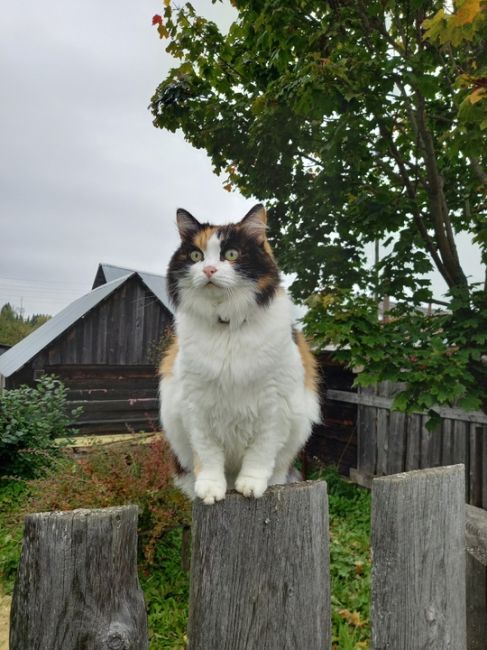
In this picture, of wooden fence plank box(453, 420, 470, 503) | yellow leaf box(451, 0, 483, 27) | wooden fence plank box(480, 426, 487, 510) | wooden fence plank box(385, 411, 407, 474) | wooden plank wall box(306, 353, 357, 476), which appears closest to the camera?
yellow leaf box(451, 0, 483, 27)

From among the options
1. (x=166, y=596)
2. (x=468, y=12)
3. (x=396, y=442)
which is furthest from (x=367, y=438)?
(x=468, y=12)

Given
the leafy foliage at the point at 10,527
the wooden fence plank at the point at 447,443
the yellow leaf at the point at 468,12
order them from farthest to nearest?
the wooden fence plank at the point at 447,443 → the leafy foliage at the point at 10,527 → the yellow leaf at the point at 468,12

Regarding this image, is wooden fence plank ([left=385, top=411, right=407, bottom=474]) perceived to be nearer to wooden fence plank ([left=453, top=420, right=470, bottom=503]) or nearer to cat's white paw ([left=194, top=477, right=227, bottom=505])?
wooden fence plank ([left=453, top=420, right=470, bottom=503])

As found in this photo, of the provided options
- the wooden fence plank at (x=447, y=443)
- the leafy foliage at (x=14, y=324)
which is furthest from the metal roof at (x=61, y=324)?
the leafy foliage at (x=14, y=324)

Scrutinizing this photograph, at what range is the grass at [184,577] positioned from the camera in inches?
119

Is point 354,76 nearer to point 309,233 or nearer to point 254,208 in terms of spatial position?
point 309,233

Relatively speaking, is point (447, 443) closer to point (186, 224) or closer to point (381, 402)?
point (381, 402)

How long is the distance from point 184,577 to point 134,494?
82 centimetres

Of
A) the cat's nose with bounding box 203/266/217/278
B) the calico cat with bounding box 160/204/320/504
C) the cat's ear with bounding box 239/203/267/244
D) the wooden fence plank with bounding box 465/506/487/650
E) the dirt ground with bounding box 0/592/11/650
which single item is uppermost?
the cat's ear with bounding box 239/203/267/244

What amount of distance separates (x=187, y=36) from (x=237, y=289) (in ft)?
12.2

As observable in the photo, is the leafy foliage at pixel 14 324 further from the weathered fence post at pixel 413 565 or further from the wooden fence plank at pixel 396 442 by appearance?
the weathered fence post at pixel 413 565

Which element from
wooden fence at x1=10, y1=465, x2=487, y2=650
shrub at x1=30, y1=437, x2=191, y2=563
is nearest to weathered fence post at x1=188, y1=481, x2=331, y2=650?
wooden fence at x1=10, y1=465, x2=487, y2=650

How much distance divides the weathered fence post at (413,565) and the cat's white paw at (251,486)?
236 mm

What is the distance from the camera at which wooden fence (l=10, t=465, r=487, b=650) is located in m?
0.78
